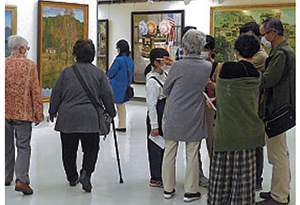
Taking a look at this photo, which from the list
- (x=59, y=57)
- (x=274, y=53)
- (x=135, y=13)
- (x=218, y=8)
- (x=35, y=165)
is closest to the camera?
(x=274, y=53)

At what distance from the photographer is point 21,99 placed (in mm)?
5426

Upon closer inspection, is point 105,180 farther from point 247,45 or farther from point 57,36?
point 57,36

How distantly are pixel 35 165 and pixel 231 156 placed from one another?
3.64 m

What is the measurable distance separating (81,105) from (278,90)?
227 cm

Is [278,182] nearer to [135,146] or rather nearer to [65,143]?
[65,143]

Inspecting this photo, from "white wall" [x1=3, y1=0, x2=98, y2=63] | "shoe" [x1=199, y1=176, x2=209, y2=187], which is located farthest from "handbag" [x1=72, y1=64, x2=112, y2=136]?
"white wall" [x1=3, y1=0, x2=98, y2=63]

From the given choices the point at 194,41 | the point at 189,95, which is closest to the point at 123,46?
the point at 194,41

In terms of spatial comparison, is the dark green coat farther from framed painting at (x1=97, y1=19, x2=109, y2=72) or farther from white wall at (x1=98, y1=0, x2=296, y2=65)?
framed painting at (x1=97, y1=19, x2=109, y2=72)

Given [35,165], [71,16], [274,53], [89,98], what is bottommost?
[35,165]

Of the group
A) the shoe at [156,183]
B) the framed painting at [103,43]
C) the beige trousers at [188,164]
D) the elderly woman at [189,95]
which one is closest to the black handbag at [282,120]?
the elderly woman at [189,95]

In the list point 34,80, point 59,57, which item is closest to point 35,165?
point 34,80

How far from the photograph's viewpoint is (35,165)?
7.14 meters

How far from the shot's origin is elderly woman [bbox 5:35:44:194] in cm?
541

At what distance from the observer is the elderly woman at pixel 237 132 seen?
4.46m
